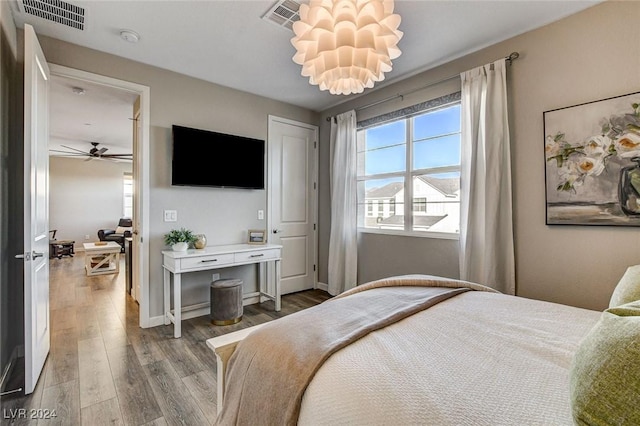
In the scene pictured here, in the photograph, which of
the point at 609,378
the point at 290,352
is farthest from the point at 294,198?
the point at 609,378

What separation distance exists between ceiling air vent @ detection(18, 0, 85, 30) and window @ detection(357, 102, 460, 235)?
9.51ft

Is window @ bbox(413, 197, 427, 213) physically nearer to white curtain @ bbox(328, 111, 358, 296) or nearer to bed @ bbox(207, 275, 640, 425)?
white curtain @ bbox(328, 111, 358, 296)

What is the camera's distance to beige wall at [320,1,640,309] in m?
1.99

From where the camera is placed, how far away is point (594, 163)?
6.79 feet

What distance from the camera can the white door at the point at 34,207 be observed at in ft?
6.17

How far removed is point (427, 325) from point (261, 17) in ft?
7.79

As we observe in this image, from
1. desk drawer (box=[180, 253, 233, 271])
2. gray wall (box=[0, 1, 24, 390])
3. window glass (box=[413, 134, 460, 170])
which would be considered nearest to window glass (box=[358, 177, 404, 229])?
window glass (box=[413, 134, 460, 170])

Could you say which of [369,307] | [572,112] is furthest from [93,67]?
[572,112]

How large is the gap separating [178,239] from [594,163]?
3.56 m

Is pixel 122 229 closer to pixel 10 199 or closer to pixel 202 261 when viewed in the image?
pixel 10 199

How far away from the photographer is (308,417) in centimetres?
88

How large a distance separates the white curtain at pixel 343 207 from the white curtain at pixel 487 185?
54.2 inches

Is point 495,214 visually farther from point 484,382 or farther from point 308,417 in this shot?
point 308,417
